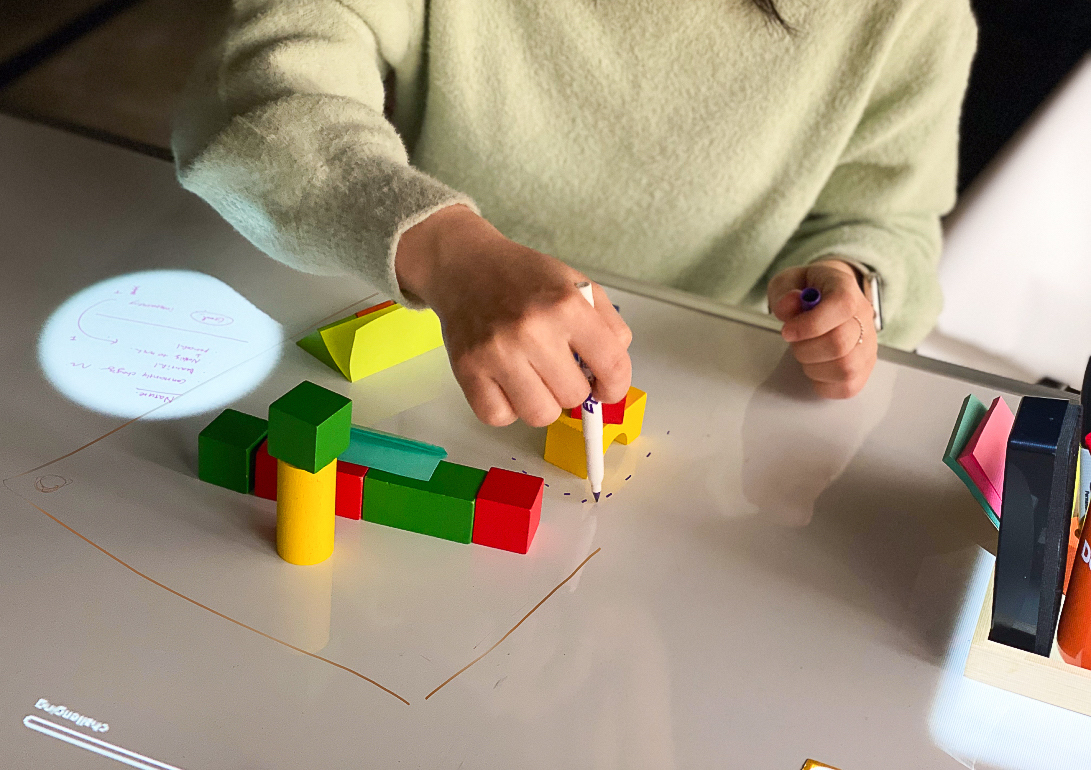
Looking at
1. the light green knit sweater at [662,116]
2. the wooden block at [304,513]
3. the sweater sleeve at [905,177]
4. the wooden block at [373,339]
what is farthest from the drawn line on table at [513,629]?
the sweater sleeve at [905,177]

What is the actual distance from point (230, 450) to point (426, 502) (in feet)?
0.39

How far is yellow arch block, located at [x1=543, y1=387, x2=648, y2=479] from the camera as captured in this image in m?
0.62

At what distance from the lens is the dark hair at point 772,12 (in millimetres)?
822

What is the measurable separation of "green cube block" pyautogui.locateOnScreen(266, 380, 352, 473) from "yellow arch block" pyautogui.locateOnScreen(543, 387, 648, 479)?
0.16 m

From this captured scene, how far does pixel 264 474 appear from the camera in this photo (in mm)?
563

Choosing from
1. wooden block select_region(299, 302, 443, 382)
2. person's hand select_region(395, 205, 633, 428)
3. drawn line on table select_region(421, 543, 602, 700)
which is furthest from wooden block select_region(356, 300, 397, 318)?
drawn line on table select_region(421, 543, 602, 700)

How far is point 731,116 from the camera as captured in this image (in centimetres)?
88

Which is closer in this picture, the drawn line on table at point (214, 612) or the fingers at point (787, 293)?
the drawn line on table at point (214, 612)

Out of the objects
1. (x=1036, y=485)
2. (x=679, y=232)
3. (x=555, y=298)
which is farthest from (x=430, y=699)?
(x=679, y=232)

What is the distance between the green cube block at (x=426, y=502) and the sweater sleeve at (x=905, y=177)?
0.48 m

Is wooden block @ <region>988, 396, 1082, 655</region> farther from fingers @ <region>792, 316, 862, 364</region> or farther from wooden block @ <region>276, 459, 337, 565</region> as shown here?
wooden block @ <region>276, 459, 337, 565</region>

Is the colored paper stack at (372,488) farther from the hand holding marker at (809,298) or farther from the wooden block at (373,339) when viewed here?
the hand holding marker at (809,298)

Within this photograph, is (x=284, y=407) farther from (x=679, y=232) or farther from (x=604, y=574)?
(x=679, y=232)

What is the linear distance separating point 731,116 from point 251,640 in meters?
0.63
